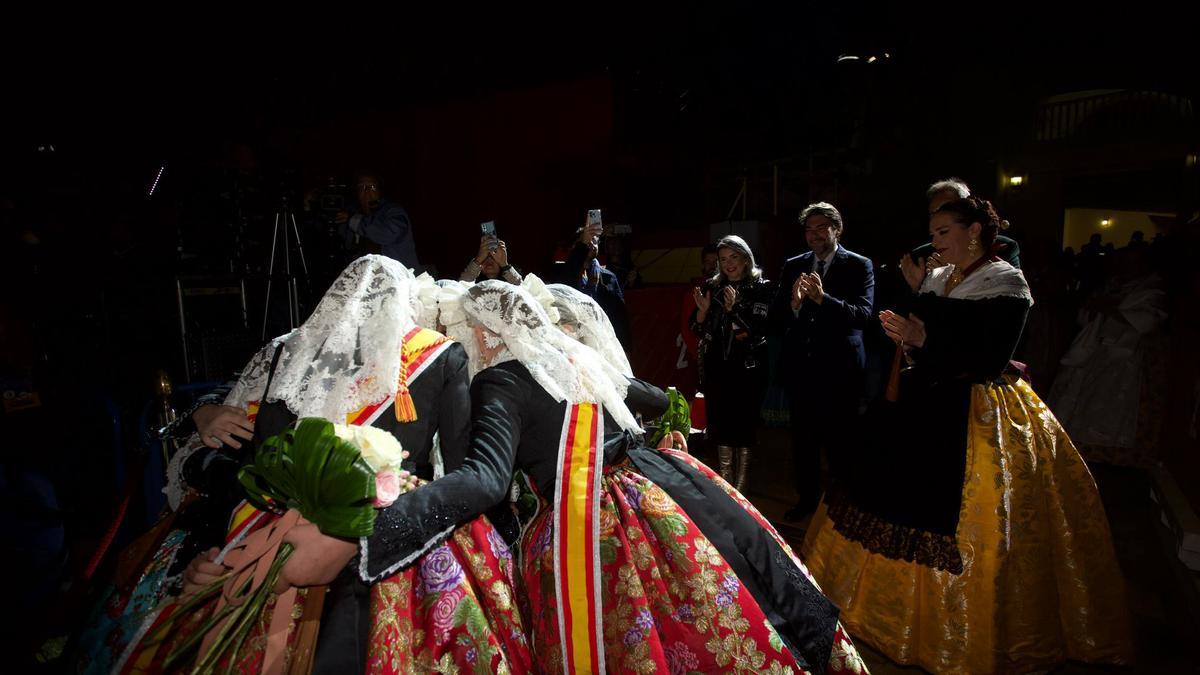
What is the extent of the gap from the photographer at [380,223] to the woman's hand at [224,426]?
2.71 m

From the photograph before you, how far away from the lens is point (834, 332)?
3.25 meters

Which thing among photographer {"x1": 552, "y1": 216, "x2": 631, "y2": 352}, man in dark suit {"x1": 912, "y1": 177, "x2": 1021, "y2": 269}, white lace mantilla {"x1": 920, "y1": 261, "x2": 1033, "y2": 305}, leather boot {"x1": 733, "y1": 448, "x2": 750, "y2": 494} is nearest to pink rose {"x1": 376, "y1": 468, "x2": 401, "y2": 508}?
white lace mantilla {"x1": 920, "y1": 261, "x2": 1033, "y2": 305}

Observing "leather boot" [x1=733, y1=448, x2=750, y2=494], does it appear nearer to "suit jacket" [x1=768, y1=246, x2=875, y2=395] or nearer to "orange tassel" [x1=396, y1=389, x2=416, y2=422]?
"suit jacket" [x1=768, y1=246, x2=875, y2=395]

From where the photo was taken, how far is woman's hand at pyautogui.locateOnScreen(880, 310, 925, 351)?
219cm

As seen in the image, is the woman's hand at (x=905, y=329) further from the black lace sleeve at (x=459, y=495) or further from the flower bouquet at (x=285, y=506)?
the flower bouquet at (x=285, y=506)

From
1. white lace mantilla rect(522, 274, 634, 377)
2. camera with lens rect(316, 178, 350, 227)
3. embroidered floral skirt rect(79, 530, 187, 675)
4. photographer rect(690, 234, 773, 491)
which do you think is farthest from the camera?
camera with lens rect(316, 178, 350, 227)

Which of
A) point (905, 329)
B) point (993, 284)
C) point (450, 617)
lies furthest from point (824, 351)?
point (450, 617)

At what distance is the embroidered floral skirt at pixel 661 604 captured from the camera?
4.29 feet

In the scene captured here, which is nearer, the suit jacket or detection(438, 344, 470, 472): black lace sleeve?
detection(438, 344, 470, 472): black lace sleeve

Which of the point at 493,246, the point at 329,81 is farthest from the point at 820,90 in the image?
the point at 493,246

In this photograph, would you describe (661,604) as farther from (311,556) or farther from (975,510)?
(975,510)

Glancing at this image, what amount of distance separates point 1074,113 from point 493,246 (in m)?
17.3

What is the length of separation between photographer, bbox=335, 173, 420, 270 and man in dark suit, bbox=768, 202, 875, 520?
2.51 m

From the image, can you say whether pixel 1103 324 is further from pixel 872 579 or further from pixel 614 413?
pixel 614 413
